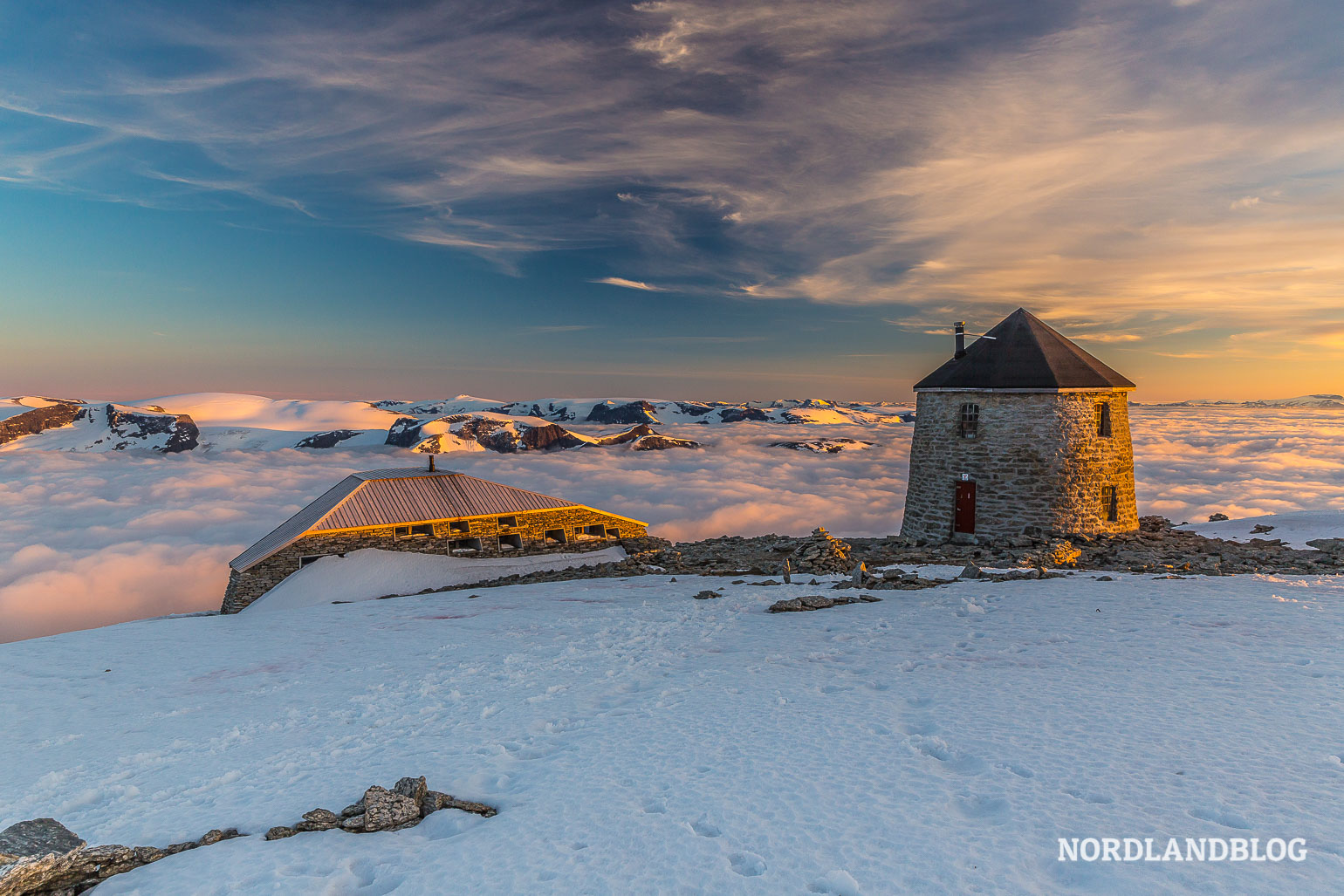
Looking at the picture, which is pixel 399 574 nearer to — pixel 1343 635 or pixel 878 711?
pixel 878 711

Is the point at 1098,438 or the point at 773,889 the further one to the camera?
the point at 1098,438

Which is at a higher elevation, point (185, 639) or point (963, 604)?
point (963, 604)

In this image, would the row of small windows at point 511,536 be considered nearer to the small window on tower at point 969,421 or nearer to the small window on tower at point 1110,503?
the small window on tower at point 969,421

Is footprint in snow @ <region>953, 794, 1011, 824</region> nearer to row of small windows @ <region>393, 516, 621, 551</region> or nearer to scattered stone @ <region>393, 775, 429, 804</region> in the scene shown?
scattered stone @ <region>393, 775, 429, 804</region>

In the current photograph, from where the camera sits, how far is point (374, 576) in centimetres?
2486

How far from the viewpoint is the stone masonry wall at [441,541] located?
24594mm

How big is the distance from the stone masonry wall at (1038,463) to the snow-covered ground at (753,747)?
8.22 m

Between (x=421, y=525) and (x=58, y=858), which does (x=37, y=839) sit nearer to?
(x=58, y=858)

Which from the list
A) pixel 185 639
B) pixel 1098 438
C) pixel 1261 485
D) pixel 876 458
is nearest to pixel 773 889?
pixel 185 639

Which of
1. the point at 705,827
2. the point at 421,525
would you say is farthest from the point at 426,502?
the point at 705,827

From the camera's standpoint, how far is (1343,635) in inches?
349

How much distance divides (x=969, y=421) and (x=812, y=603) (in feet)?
42.8

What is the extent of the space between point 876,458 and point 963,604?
629 ft

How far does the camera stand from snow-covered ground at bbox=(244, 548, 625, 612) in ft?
78.0
